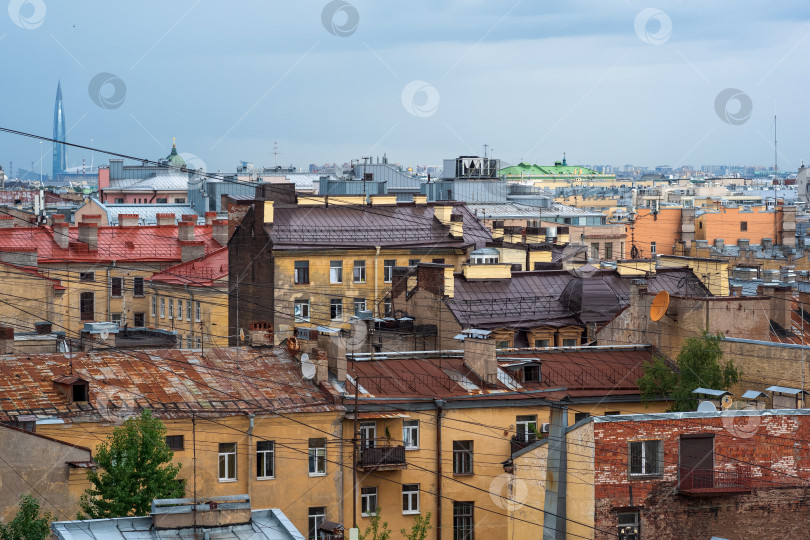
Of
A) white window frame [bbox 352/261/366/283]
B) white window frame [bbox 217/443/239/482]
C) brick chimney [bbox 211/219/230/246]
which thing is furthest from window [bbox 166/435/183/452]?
brick chimney [bbox 211/219/230/246]

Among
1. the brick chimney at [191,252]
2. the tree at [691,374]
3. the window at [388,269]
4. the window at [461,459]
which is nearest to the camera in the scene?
the window at [461,459]

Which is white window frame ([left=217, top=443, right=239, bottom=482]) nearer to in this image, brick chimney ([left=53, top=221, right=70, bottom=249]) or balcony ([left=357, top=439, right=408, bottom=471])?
balcony ([left=357, top=439, right=408, bottom=471])

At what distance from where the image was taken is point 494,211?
89125 millimetres

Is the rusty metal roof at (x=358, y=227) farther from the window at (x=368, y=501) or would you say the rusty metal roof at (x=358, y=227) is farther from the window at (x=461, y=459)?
the window at (x=368, y=501)

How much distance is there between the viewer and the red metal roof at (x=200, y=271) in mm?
57031

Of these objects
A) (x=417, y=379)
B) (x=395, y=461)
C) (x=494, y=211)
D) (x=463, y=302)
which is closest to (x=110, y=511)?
(x=395, y=461)

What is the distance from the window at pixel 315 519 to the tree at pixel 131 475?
13.7 feet

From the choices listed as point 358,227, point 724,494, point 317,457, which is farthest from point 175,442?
point 358,227

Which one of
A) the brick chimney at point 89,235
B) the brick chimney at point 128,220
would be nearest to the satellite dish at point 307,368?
the brick chimney at point 89,235

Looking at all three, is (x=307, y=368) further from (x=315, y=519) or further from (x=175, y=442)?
(x=175, y=442)

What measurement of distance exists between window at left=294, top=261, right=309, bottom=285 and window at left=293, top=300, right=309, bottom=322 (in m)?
0.67

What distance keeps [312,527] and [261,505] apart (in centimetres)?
116

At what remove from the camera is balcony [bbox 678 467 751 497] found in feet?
87.5

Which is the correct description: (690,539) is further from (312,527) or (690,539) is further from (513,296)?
(513,296)
